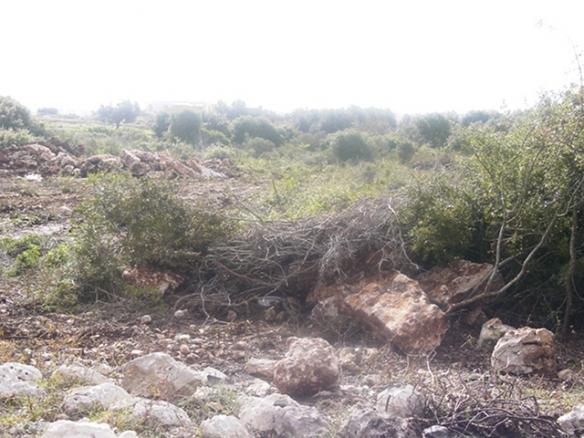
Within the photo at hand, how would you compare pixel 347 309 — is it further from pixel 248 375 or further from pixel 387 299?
pixel 248 375

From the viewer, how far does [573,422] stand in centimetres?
244

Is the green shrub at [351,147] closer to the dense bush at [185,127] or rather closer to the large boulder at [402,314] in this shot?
the dense bush at [185,127]

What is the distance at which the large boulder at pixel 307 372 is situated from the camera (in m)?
3.13

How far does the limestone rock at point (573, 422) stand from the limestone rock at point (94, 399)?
217cm

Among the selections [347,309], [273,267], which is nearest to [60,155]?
[273,267]

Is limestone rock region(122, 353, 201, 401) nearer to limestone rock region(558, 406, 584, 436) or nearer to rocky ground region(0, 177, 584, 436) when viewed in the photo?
rocky ground region(0, 177, 584, 436)

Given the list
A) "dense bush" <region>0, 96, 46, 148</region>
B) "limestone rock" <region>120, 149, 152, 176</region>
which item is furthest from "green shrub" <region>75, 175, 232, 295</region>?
"dense bush" <region>0, 96, 46, 148</region>

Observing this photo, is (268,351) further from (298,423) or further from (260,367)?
(298,423)

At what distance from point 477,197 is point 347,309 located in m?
1.60

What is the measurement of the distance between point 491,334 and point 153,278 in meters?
3.23

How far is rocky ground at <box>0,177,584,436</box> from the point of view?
9.05ft

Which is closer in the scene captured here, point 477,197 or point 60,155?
point 477,197

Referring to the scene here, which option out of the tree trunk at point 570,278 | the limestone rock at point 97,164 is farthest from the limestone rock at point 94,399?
the limestone rock at point 97,164

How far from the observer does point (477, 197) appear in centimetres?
466
